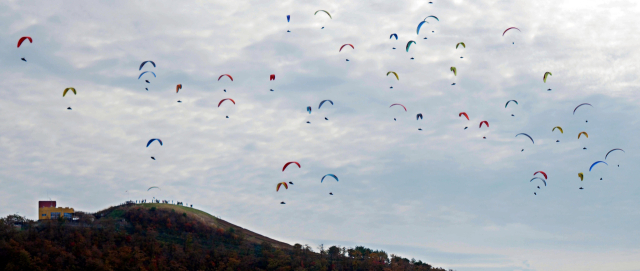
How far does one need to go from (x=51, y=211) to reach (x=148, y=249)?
1224 inches

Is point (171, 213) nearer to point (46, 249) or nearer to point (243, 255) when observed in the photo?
point (243, 255)

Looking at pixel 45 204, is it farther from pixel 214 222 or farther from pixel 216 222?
pixel 216 222

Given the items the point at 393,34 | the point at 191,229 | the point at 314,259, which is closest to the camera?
the point at 393,34

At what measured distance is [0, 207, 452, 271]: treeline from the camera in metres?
94.2

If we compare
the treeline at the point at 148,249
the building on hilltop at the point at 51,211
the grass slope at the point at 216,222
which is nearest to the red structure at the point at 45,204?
the building on hilltop at the point at 51,211

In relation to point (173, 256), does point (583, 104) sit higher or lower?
higher

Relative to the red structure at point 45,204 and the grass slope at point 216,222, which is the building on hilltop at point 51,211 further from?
the grass slope at point 216,222

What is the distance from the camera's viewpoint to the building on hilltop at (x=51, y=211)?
390ft

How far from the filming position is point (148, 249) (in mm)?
104375

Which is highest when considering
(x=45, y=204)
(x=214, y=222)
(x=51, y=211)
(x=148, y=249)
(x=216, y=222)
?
(x=45, y=204)

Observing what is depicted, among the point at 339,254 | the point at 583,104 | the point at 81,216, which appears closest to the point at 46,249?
the point at 81,216

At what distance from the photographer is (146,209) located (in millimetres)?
123812

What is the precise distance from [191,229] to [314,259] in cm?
2944

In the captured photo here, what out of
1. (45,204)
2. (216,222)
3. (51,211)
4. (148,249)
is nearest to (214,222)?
(216,222)
